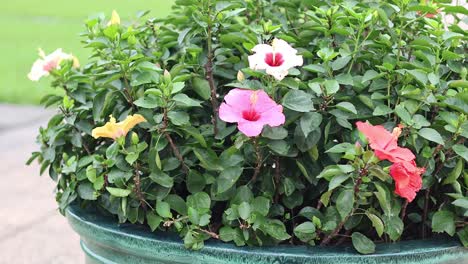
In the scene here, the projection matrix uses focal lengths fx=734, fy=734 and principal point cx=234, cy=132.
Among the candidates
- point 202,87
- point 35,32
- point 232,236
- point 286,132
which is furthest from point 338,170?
point 35,32

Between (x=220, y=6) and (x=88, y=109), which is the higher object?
(x=220, y=6)

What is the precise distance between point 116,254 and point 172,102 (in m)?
0.29

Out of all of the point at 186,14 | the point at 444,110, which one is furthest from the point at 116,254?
the point at 444,110

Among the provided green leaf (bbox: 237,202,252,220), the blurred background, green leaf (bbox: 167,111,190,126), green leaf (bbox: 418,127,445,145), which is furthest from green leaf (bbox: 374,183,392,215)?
the blurred background

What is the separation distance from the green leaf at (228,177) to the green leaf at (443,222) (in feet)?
1.13

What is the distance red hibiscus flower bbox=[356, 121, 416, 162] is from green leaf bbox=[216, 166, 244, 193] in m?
0.22

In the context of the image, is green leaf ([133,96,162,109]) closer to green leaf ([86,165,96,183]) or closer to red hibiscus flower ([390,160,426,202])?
green leaf ([86,165,96,183])

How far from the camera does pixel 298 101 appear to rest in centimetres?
122

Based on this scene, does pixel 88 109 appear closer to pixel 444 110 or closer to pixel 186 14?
pixel 186 14

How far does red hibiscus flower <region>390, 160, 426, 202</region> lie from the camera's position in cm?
114

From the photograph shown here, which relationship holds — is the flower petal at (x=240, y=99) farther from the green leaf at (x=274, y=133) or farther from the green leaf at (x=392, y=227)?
the green leaf at (x=392, y=227)

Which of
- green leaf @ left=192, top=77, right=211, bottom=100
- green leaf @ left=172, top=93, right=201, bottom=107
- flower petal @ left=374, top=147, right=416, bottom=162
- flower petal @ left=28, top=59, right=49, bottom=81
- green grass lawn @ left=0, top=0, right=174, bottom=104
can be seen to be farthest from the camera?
green grass lawn @ left=0, top=0, right=174, bottom=104

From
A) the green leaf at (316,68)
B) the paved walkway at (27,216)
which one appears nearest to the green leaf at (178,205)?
the green leaf at (316,68)

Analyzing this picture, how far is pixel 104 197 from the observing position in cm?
135
